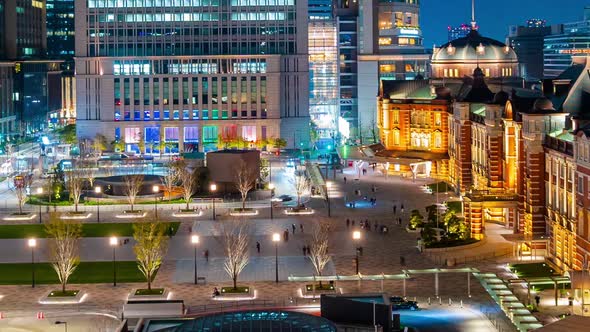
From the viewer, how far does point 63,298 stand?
7544 cm

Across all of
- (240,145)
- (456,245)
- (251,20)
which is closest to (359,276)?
(456,245)

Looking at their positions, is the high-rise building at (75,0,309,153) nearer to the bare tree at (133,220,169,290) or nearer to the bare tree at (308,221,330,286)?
the bare tree at (308,221,330,286)

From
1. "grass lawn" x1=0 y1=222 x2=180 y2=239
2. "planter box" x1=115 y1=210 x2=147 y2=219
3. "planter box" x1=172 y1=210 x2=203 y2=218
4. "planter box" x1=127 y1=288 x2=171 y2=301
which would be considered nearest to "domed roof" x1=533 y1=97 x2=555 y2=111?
"planter box" x1=127 y1=288 x2=171 y2=301

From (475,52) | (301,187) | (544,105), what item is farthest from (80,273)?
(475,52)

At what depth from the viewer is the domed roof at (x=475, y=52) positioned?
159375 millimetres

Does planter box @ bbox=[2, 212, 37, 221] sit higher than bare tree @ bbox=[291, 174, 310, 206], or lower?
lower

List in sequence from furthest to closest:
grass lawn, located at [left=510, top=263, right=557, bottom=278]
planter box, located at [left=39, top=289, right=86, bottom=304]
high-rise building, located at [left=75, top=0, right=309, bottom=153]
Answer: high-rise building, located at [left=75, top=0, right=309, bottom=153]
grass lawn, located at [left=510, top=263, right=557, bottom=278]
planter box, located at [left=39, top=289, right=86, bottom=304]

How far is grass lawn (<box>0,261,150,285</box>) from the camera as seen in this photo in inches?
3223

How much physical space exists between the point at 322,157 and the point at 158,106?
31.2 m

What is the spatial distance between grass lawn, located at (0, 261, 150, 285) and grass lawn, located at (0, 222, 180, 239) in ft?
46.8

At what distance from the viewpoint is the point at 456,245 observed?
302ft

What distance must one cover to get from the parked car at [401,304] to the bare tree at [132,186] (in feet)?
168

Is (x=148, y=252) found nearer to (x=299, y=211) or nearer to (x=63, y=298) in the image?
(x=63, y=298)

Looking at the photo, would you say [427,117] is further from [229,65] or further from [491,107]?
[229,65]
